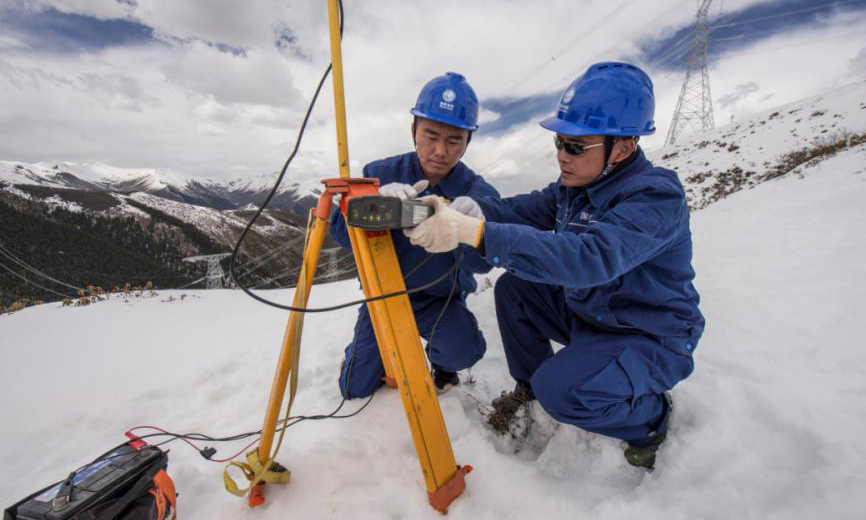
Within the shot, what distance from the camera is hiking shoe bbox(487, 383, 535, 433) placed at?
2.45m

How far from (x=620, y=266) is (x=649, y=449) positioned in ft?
3.80

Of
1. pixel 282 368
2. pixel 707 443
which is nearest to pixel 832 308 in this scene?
pixel 707 443

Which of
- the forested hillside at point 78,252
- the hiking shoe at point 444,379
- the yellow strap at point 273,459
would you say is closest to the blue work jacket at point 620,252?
the yellow strap at point 273,459

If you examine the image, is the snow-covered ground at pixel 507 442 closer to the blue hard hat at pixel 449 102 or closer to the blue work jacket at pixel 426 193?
the blue work jacket at pixel 426 193

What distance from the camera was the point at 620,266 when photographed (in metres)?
1.63

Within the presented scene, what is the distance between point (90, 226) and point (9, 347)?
101 meters

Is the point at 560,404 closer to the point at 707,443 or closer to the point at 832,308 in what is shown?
the point at 707,443

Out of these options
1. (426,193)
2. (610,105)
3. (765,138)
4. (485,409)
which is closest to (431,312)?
(485,409)

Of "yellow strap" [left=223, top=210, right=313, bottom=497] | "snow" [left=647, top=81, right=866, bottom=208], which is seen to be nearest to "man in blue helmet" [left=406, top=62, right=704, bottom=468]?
"yellow strap" [left=223, top=210, right=313, bottom=497]

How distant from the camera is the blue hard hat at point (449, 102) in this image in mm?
2496

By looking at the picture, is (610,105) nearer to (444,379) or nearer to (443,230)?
(443,230)

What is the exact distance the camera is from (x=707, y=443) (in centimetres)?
198

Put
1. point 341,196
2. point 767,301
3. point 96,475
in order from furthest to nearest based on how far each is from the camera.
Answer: point 767,301
point 341,196
point 96,475

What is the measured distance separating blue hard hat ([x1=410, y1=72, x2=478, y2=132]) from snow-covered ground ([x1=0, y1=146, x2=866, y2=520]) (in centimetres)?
204
